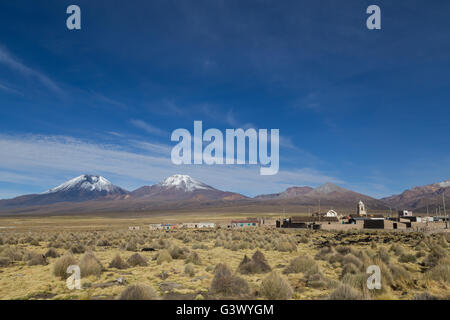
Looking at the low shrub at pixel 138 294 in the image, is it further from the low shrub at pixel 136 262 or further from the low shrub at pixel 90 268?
the low shrub at pixel 136 262

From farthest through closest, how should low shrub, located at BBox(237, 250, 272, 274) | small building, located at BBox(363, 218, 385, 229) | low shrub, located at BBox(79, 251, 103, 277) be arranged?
small building, located at BBox(363, 218, 385, 229)
low shrub, located at BBox(237, 250, 272, 274)
low shrub, located at BBox(79, 251, 103, 277)

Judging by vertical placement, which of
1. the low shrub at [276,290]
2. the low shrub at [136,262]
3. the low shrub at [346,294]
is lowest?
the low shrub at [136,262]

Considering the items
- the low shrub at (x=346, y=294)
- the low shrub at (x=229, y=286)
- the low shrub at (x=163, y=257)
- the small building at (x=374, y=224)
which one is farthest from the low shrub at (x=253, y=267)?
the small building at (x=374, y=224)

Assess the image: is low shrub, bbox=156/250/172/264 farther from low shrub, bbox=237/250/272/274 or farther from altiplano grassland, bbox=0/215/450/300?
low shrub, bbox=237/250/272/274

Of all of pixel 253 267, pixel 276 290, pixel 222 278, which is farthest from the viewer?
pixel 253 267

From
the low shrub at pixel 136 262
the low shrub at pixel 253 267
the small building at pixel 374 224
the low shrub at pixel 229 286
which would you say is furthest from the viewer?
the small building at pixel 374 224

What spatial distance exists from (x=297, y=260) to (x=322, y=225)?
127ft

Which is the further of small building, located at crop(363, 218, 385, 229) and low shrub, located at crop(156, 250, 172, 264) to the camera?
small building, located at crop(363, 218, 385, 229)

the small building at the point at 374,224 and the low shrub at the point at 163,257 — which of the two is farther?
the small building at the point at 374,224

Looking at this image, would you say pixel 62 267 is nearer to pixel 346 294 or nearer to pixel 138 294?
pixel 138 294

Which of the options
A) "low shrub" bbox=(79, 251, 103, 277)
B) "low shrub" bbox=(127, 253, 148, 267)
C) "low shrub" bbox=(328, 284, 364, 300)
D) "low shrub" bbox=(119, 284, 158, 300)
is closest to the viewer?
"low shrub" bbox=(328, 284, 364, 300)

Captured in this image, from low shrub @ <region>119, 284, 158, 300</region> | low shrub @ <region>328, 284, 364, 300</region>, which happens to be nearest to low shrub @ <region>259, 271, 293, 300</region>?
low shrub @ <region>328, 284, 364, 300</region>

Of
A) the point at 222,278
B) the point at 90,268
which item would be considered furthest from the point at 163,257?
the point at 222,278
